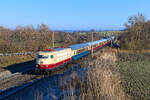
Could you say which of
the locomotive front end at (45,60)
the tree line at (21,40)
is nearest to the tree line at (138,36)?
the tree line at (21,40)

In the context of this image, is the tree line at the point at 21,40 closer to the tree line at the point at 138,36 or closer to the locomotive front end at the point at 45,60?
the locomotive front end at the point at 45,60

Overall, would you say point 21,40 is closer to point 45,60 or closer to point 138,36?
point 45,60

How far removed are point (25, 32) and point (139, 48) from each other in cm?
2894

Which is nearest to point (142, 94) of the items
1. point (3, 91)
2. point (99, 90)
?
point (99, 90)

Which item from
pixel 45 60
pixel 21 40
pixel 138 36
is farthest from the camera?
pixel 138 36

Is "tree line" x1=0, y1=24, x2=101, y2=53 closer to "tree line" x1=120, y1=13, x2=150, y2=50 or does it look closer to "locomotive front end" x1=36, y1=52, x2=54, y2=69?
"locomotive front end" x1=36, y1=52, x2=54, y2=69

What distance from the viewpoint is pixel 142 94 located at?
8.80m

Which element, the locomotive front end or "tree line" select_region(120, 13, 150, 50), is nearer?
the locomotive front end

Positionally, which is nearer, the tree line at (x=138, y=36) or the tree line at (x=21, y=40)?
the tree line at (x=21, y=40)

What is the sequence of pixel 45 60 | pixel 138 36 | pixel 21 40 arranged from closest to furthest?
pixel 45 60 < pixel 21 40 < pixel 138 36

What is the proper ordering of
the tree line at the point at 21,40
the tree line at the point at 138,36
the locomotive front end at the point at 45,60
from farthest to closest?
the tree line at the point at 138,36 < the tree line at the point at 21,40 < the locomotive front end at the point at 45,60

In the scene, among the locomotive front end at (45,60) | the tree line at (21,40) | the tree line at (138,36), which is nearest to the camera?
the locomotive front end at (45,60)

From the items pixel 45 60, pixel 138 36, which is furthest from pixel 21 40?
pixel 138 36

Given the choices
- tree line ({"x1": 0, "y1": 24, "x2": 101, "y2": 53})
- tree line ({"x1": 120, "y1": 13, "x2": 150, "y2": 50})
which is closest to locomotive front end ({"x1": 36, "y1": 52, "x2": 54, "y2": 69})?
Result: tree line ({"x1": 0, "y1": 24, "x2": 101, "y2": 53})
